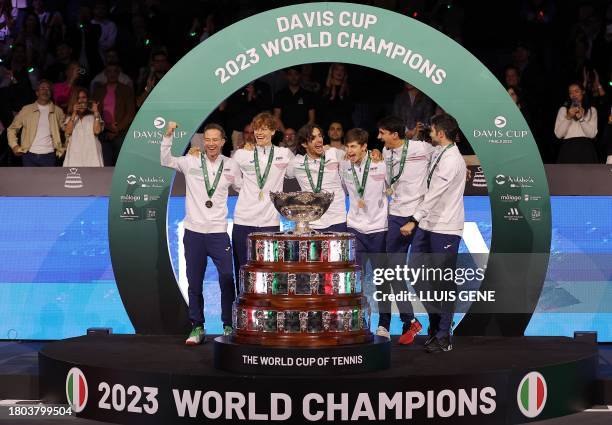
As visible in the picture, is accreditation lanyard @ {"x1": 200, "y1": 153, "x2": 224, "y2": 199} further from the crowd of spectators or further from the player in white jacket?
the crowd of spectators

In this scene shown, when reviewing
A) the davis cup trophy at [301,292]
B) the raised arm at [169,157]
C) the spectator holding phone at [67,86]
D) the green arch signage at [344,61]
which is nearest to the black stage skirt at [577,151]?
the green arch signage at [344,61]

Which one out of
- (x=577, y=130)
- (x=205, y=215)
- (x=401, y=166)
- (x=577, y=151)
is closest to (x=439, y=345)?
(x=401, y=166)

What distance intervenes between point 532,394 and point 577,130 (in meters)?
4.72

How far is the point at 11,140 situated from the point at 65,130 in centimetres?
59

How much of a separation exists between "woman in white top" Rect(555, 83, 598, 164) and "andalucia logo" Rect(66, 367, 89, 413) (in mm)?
5768

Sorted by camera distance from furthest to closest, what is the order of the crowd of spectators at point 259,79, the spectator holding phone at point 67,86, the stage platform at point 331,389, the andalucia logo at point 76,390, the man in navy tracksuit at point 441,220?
the spectator holding phone at point 67,86, the crowd of spectators at point 259,79, the man in navy tracksuit at point 441,220, the andalucia logo at point 76,390, the stage platform at point 331,389

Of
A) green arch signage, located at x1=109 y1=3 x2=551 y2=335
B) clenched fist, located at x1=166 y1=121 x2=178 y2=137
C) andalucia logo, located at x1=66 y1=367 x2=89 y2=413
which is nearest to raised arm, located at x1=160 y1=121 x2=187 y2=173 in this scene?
clenched fist, located at x1=166 y1=121 x2=178 y2=137

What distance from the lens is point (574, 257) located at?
11.1 m

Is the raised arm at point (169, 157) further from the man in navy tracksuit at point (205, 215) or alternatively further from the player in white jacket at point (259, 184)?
the player in white jacket at point (259, 184)

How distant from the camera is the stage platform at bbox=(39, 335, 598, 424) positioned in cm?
785

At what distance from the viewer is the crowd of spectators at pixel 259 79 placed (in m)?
12.6

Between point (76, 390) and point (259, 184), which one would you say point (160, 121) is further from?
point (76, 390)

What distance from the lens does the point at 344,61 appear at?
10438mm

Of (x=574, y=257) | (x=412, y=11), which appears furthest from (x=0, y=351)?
(x=412, y=11)
